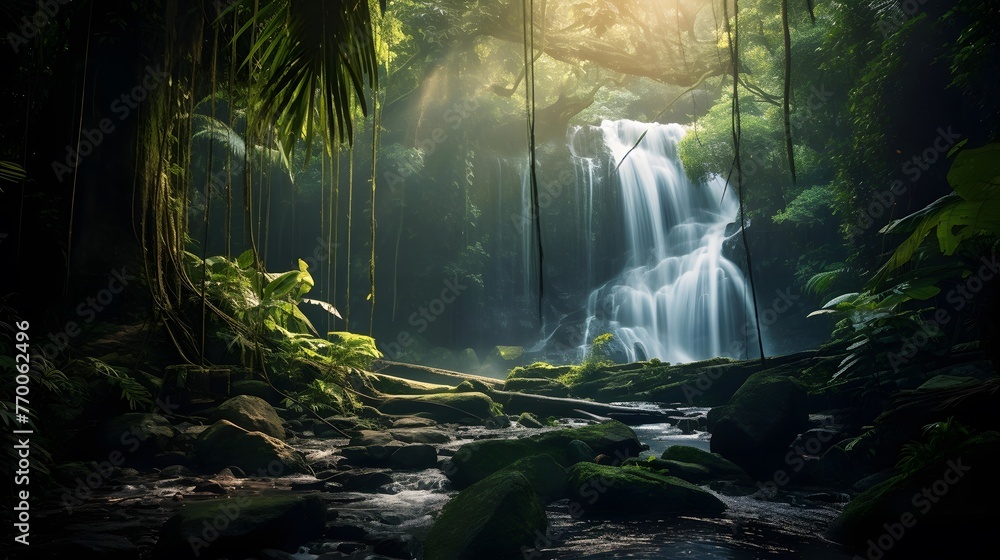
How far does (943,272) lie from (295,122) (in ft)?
21.5

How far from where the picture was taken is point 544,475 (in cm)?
601

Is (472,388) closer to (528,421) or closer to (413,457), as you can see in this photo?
(528,421)

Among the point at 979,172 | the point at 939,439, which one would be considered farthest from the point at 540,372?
the point at 979,172

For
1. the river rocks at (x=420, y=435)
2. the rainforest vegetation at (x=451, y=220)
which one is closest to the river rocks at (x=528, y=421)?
the rainforest vegetation at (x=451, y=220)

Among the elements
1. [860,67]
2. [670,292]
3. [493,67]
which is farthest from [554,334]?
[860,67]

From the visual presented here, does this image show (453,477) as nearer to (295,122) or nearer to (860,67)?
(295,122)

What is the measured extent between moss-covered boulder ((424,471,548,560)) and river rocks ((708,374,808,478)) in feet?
11.1

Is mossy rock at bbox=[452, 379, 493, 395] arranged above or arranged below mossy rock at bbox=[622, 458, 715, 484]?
above

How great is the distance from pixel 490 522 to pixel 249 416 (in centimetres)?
400

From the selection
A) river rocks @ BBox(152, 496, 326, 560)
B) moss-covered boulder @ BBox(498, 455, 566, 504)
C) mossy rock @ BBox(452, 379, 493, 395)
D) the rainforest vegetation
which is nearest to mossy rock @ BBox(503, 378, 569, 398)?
the rainforest vegetation

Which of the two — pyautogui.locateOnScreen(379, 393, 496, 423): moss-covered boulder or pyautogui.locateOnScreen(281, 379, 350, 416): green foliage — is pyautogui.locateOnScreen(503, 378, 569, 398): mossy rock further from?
pyautogui.locateOnScreen(281, 379, 350, 416): green foliage

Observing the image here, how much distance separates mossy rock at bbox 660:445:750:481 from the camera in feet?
22.2

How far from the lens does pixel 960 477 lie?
4.32m

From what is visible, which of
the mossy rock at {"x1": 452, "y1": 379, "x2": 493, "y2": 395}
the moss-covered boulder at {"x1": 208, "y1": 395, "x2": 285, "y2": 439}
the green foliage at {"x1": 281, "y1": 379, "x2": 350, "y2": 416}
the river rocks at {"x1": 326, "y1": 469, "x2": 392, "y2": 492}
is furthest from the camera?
the mossy rock at {"x1": 452, "y1": 379, "x2": 493, "y2": 395}
